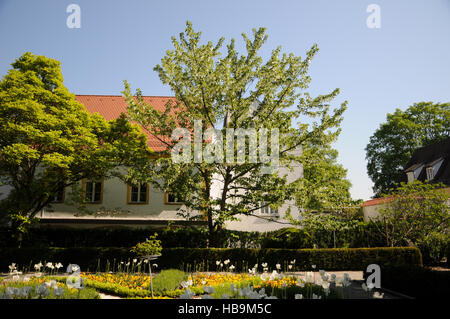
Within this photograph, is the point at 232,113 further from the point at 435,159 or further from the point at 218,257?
the point at 435,159

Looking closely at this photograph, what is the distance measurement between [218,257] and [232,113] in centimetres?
693

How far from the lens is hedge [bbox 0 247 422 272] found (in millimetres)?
14938

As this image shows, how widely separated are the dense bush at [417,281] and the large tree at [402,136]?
1362 inches

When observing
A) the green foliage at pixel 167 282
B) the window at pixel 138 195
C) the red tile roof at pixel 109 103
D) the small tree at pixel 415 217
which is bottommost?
the green foliage at pixel 167 282

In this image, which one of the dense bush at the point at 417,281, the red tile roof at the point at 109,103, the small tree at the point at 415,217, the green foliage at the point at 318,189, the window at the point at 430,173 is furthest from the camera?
the window at the point at 430,173

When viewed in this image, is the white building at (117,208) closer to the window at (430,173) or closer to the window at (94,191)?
the window at (94,191)

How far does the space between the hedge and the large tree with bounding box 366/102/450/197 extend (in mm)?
28673

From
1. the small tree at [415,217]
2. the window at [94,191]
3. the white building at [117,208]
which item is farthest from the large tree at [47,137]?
the small tree at [415,217]

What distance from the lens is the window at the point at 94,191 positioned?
20.4 meters

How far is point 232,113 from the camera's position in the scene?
49.5ft

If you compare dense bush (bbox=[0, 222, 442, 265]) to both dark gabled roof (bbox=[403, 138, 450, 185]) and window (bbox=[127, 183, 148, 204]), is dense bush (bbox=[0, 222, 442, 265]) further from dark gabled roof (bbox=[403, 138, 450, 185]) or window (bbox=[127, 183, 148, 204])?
dark gabled roof (bbox=[403, 138, 450, 185])

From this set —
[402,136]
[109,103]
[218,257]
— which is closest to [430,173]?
[402,136]

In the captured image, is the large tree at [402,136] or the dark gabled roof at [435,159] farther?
the large tree at [402,136]

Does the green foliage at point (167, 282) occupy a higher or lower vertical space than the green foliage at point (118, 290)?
higher
